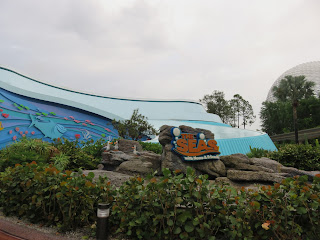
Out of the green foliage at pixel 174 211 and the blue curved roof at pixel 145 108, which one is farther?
the blue curved roof at pixel 145 108

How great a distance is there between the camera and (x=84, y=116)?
16.2 metres

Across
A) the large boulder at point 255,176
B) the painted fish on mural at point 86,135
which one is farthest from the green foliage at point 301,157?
the painted fish on mural at point 86,135

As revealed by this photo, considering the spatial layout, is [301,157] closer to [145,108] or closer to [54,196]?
[54,196]

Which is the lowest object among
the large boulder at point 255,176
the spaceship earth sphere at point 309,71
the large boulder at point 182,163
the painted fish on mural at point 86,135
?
the large boulder at point 255,176

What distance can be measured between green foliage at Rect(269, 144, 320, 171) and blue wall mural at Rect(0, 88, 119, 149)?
10661 mm

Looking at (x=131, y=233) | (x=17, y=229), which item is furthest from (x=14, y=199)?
(x=131, y=233)

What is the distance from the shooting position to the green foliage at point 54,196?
3.07m

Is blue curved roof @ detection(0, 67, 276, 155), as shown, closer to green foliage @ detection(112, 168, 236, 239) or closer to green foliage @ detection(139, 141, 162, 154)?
green foliage @ detection(139, 141, 162, 154)

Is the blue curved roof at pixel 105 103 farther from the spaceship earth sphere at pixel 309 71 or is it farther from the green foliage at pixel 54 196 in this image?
the spaceship earth sphere at pixel 309 71

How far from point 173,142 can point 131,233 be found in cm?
443

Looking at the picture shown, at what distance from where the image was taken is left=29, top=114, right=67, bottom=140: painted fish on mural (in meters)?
13.9

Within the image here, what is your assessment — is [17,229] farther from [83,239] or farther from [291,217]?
[291,217]

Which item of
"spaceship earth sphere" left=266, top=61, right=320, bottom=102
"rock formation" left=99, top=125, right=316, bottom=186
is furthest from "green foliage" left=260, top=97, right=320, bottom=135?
"rock formation" left=99, top=125, right=316, bottom=186

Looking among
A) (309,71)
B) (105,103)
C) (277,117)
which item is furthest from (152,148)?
(309,71)
